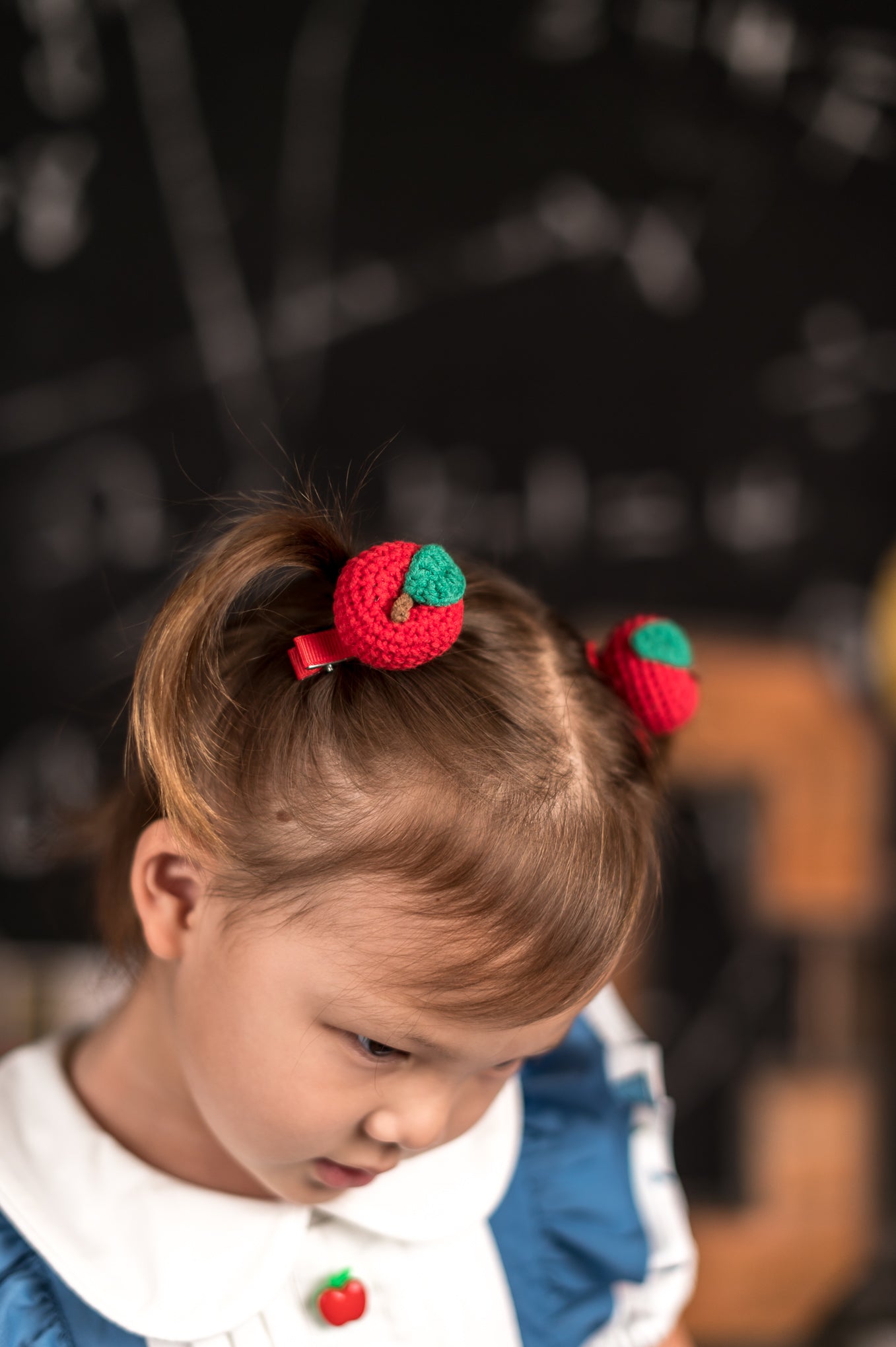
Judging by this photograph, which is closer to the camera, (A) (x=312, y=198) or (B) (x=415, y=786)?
(B) (x=415, y=786)

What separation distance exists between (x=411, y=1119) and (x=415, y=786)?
0.54 ft

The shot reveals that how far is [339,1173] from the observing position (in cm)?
55

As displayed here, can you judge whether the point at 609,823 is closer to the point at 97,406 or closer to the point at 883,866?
the point at 97,406

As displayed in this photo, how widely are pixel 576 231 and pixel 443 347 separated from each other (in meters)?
0.20

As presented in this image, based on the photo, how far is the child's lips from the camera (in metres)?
0.55

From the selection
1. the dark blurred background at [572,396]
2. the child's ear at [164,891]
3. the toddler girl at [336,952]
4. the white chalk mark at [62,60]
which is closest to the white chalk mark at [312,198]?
the dark blurred background at [572,396]

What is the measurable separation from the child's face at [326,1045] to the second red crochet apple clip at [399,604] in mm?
118

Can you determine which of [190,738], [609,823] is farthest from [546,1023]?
[190,738]

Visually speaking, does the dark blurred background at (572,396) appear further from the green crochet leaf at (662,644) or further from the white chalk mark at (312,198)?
the green crochet leaf at (662,644)

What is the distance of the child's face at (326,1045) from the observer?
1.62 feet

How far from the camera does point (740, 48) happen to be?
3.83ft

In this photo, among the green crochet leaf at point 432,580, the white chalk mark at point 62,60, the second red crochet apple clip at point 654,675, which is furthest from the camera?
the white chalk mark at point 62,60

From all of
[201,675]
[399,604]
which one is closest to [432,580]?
[399,604]

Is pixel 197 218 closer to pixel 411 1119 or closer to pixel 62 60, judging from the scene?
pixel 62 60
